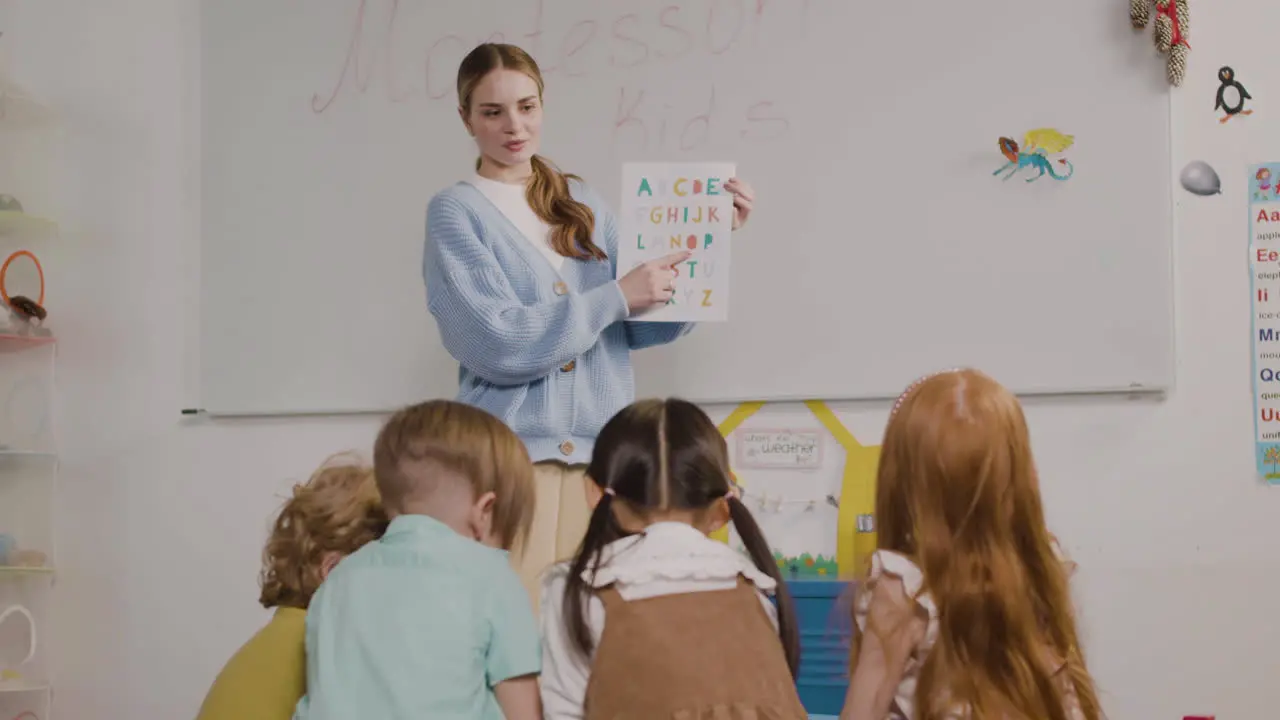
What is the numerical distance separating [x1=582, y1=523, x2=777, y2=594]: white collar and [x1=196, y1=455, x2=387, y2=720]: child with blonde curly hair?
386mm

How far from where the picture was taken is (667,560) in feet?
4.99

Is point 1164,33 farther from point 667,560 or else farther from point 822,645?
point 667,560

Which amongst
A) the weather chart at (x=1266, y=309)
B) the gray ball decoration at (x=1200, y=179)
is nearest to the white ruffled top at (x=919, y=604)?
the weather chart at (x=1266, y=309)

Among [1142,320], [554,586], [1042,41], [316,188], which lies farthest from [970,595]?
[316,188]

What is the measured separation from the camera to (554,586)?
159cm

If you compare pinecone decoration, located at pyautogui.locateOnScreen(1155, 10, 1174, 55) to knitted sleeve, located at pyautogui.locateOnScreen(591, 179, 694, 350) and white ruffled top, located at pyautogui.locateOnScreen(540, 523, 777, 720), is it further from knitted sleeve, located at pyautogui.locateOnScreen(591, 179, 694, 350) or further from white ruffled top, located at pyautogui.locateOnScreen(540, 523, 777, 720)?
white ruffled top, located at pyautogui.locateOnScreen(540, 523, 777, 720)

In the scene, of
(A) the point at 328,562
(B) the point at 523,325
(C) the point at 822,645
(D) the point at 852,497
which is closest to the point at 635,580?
(A) the point at 328,562

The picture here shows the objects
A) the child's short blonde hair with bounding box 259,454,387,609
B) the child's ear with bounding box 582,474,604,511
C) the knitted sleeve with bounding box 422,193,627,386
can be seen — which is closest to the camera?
the child's ear with bounding box 582,474,604,511

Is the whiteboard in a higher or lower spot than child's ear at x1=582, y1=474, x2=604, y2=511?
higher

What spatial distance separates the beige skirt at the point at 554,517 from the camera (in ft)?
6.62

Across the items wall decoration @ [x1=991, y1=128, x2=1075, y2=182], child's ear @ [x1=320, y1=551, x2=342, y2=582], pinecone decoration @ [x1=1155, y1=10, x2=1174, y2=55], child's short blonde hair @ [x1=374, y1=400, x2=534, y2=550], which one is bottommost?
child's ear @ [x1=320, y1=551, x2=342, y2=582]

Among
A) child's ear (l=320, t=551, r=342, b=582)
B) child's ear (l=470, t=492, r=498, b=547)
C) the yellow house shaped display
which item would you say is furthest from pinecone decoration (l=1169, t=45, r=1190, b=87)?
child's ear (l=320, t=551, r=342, b=582)

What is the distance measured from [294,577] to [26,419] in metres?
1.79

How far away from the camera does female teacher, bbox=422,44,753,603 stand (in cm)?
202
